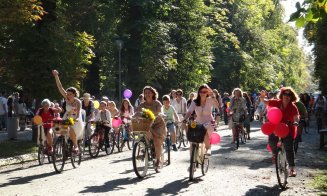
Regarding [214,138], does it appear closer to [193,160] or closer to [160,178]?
[193,160]

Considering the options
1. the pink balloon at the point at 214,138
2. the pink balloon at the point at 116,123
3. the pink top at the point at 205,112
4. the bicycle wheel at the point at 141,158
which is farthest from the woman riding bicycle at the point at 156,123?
the pink balloon at the point at 116,123

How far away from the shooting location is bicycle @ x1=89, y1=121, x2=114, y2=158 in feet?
50.6

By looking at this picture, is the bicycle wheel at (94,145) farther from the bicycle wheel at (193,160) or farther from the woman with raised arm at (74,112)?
the bicycle wheel at (193,160)

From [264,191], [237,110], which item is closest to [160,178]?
[264,191]

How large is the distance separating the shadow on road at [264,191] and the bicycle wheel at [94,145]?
6.53 m

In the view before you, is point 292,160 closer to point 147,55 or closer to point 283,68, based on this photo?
point 147,55

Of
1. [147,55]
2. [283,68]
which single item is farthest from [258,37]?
[147,55]

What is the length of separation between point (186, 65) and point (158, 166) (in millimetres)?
23938

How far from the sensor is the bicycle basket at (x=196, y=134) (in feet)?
34.3

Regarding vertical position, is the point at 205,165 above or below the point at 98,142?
below

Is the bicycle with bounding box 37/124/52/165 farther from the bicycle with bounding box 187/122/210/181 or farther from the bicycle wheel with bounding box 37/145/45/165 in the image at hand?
the bicycle with bounding box 187/122/210/181

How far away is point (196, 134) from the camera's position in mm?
10469

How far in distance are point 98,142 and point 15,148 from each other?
3076 mm

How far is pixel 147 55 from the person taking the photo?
31047 millimetres
